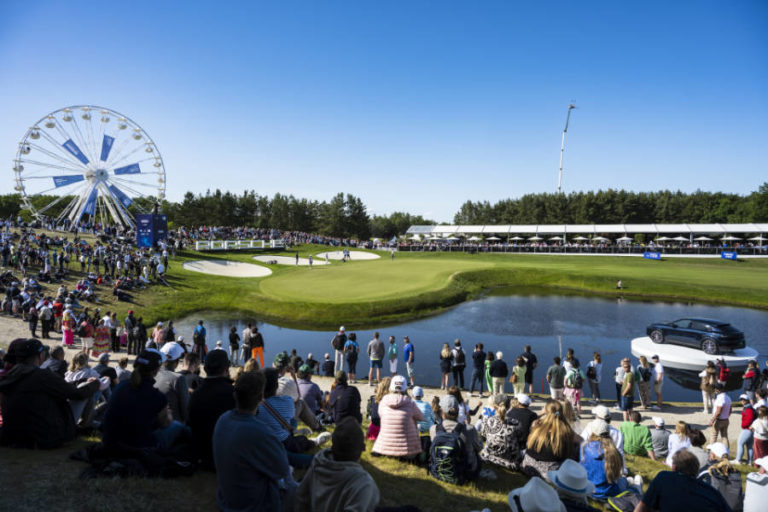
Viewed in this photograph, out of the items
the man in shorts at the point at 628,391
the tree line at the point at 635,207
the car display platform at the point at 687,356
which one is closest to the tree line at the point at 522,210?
the tree line at the point at 635,207

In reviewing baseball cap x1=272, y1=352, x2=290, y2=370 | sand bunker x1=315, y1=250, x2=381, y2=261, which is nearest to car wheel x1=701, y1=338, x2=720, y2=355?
baseball cap x1=272, y1=352, x2=290, y2=370

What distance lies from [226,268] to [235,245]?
9600 millimetres

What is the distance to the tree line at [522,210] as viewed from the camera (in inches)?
3757

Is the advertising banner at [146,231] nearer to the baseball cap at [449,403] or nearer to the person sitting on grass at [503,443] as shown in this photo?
the baseball cap at [449,403]

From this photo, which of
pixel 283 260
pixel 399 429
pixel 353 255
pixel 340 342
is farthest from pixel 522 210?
pixel 399 429

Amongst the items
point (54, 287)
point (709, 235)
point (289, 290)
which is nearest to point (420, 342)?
point (289, 290)

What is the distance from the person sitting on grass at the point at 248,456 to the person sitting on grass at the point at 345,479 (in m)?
0.45

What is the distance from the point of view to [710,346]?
63.4ft

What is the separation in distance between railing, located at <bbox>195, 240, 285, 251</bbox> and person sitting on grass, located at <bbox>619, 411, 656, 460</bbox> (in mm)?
45474

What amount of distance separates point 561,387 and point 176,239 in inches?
1750

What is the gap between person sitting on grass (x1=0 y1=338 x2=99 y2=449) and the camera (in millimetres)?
5242

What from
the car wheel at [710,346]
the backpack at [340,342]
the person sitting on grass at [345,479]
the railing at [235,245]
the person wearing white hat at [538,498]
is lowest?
the car wheel at [710,346]

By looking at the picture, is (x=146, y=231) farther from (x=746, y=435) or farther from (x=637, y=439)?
(x=746, y=435)

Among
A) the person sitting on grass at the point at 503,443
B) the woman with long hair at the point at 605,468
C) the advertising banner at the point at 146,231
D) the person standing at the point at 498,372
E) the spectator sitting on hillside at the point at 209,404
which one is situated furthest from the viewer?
the advertising banner at the point at 146,231
